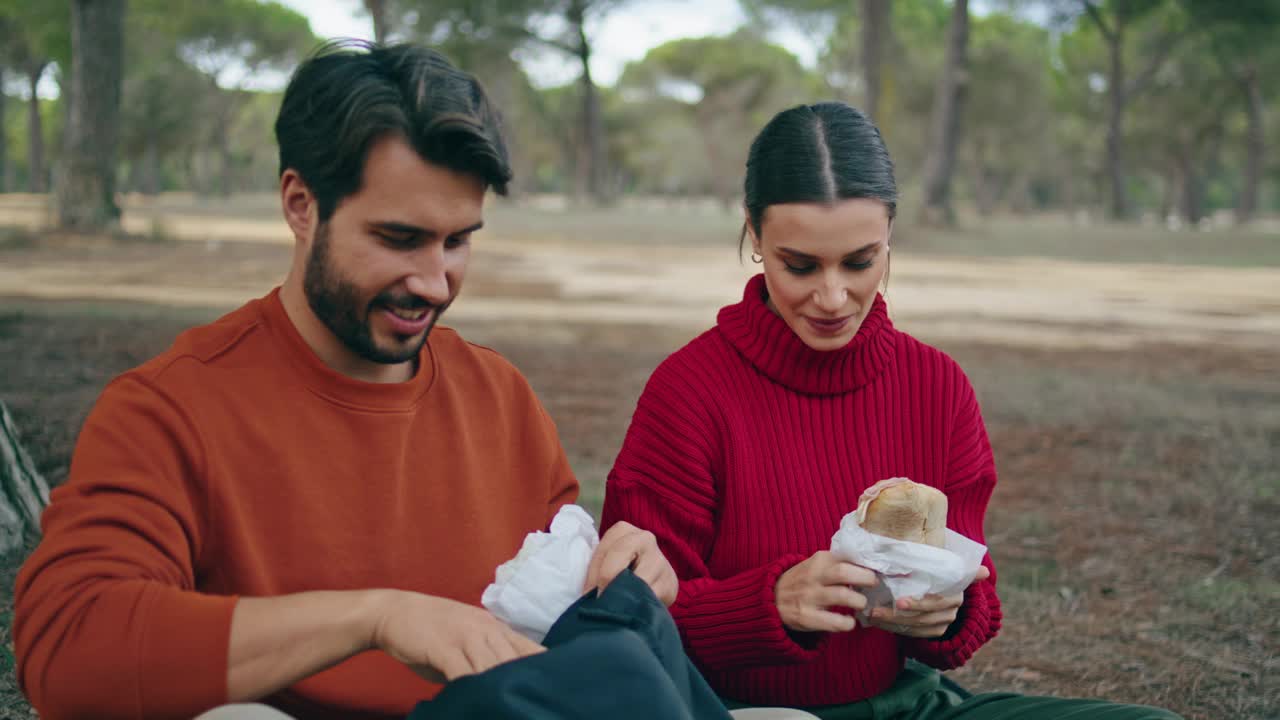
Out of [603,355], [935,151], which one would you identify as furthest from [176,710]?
[935,151]

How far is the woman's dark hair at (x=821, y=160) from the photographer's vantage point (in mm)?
2312

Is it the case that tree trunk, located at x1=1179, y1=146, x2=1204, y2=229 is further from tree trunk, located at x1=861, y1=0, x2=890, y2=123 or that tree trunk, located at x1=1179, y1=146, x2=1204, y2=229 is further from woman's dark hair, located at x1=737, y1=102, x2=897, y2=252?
woman's dark hair, located at x1=737, y1=102, x2=897, y2=252

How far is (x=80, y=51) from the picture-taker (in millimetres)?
16781

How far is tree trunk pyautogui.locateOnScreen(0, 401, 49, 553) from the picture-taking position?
12.5ft

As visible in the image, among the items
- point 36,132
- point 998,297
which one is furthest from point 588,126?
point 998,297

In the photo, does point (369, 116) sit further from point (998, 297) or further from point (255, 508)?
point (998, 297)

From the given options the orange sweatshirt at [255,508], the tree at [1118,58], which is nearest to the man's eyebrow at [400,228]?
the orange sweatshirt at [255,508]

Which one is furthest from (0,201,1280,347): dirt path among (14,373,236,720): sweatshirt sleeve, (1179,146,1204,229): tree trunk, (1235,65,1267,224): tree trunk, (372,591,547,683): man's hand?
(1179,146,1204,229): tree trunk

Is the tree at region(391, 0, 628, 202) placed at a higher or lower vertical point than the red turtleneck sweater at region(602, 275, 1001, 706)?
higher

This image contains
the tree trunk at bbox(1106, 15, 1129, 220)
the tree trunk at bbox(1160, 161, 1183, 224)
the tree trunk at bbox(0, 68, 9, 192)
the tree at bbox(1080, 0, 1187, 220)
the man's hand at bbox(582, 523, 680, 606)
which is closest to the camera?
the man's hand at bbox(582, 523, 680, 606)

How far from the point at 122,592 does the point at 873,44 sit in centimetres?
2545

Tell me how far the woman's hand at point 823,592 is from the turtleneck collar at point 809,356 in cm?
43

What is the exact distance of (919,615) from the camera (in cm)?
207

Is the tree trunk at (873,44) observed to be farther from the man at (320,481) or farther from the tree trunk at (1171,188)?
the tree trunk at (1171,188)
